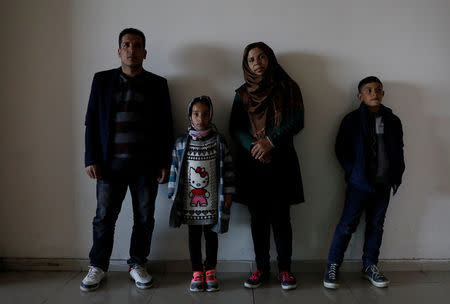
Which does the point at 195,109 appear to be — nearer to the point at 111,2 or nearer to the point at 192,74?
the point at 192,74

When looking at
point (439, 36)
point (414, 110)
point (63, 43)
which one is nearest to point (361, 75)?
point (414, 110)

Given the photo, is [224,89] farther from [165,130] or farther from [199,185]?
[199,185]

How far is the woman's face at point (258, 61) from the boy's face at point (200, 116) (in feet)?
1.34

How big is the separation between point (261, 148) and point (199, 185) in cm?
45

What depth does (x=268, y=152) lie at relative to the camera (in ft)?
6.58

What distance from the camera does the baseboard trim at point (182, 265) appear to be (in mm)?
2301

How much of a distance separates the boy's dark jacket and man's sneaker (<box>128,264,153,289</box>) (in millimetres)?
1483

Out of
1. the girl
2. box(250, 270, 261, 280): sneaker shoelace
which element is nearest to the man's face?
the girl

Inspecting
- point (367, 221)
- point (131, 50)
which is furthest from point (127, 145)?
point (367, 221)

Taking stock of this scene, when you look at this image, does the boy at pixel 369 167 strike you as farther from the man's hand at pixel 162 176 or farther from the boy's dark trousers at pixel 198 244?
the man's hand at pixel 162 176

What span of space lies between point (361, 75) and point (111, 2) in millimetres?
1843

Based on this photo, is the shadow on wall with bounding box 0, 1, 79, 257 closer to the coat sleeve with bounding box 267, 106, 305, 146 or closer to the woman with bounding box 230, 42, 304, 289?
the woman with bounding box 230, 42, 304, 289

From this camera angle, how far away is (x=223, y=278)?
2.19 m

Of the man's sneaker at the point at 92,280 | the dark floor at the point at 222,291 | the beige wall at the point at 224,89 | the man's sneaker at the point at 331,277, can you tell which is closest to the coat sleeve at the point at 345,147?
the beige wall at the point at 224,89
